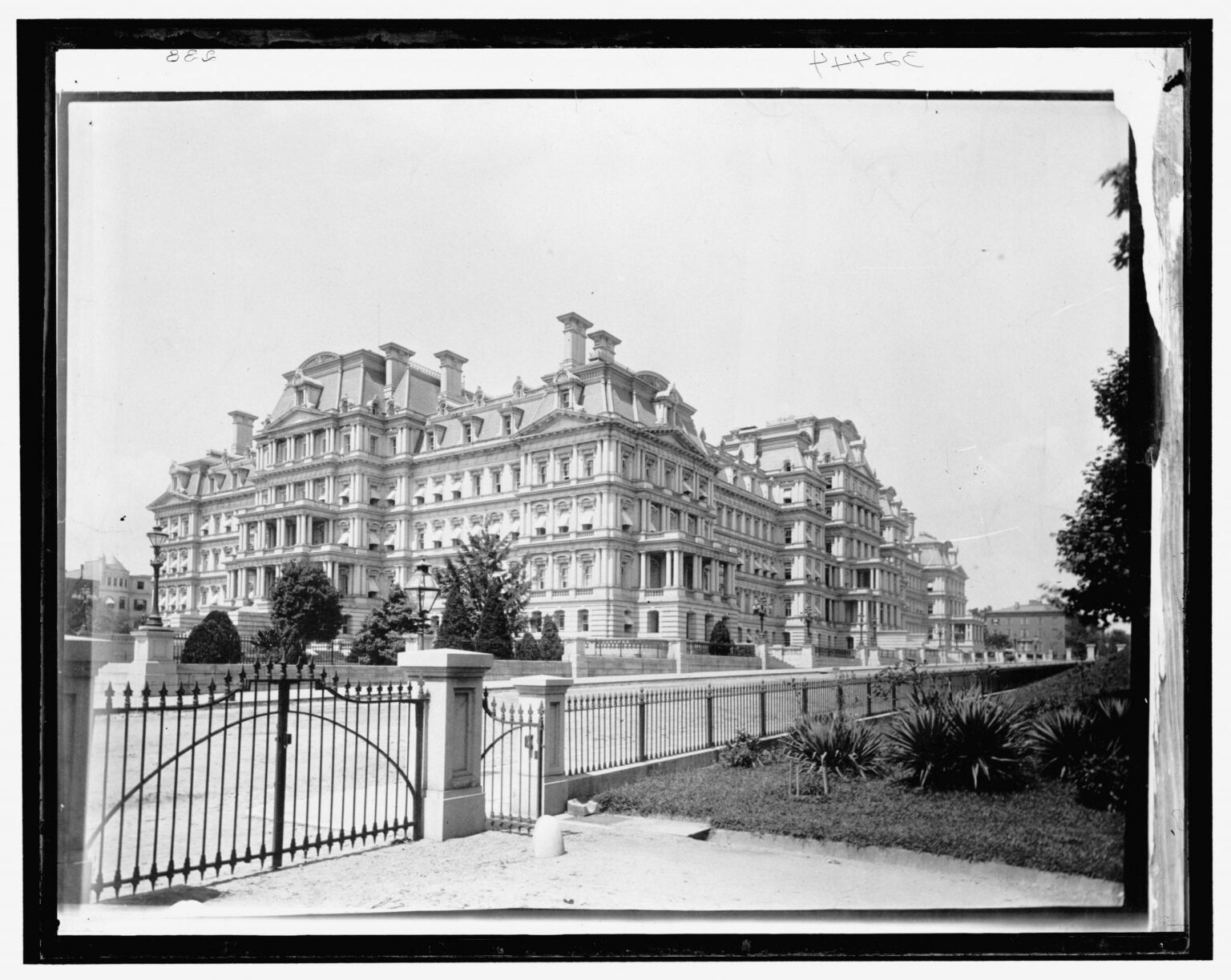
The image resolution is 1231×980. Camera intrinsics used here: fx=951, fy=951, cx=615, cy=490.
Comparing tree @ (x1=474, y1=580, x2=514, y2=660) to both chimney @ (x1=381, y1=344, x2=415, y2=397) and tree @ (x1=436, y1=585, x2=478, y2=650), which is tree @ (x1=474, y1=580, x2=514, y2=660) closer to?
tree @ (x1=436, y1=585, x2=478, y2=650)

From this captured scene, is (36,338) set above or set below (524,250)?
below

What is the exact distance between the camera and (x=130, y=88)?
6301mm

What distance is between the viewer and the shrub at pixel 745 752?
816cm

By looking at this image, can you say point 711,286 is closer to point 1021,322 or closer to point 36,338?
point 1021,322

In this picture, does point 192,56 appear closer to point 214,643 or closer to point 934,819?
point 214,643

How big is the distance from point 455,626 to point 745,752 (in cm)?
282

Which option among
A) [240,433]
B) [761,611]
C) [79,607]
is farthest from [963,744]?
[79,607]

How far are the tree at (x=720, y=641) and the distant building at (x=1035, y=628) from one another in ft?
9.42

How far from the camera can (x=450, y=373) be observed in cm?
724

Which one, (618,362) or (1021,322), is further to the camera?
(618,362)

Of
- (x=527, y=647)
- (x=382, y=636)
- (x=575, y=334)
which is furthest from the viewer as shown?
(x=527, y=647)

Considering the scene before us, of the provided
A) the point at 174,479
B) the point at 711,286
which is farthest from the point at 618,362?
the point at 174,479

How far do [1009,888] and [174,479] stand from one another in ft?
20.5

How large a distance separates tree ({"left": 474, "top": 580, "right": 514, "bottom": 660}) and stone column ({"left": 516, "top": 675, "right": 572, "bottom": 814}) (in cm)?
33
